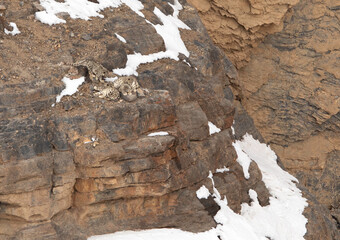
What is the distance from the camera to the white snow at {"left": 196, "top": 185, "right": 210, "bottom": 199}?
1302 cm

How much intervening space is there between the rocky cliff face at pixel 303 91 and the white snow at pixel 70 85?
11269mm

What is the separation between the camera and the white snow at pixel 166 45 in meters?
13.6

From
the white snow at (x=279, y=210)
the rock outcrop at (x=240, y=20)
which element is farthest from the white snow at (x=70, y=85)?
the rock outcrop at (x=240, y=20)

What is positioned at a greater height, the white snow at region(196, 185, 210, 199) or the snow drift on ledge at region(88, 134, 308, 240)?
the white snow at region(196, 185, 210, 199)

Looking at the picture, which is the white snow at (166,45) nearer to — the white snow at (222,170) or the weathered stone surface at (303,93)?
the white snow at (222,170)

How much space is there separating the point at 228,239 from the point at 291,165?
471 inches

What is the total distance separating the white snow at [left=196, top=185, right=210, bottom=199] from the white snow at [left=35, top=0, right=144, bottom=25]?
19.9 ft

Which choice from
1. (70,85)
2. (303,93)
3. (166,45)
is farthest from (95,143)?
(303,93)

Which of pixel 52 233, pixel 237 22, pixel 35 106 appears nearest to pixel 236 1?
pixel 237 22

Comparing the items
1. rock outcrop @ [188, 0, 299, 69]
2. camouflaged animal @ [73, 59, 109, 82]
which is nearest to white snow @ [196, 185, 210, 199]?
camouflaged animal @ [73, 59, 109, 82]

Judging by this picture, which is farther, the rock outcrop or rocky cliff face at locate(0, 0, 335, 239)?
the rock outcrop

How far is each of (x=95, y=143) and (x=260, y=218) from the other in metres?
6.30

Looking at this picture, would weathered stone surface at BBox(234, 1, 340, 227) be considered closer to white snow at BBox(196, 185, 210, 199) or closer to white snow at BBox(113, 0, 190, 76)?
white snow at BBox(113, 0, 190, 76)

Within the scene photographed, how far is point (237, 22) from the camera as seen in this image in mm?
22297
